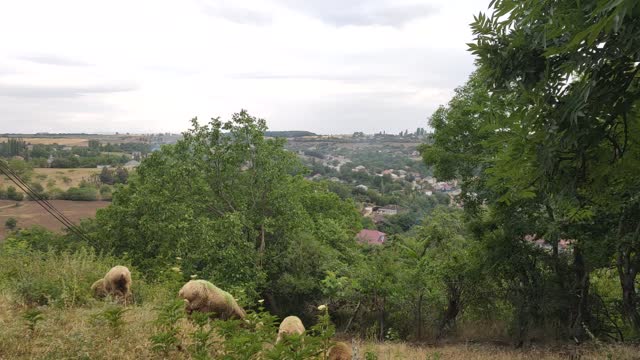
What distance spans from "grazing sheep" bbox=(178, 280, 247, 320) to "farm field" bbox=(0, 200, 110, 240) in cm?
2199

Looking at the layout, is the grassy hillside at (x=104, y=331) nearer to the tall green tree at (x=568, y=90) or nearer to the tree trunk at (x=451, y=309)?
the tall green tree at (x=568, y=90)

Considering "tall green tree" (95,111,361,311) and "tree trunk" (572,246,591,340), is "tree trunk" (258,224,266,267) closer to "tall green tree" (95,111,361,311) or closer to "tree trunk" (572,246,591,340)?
"tall green tree" (95,111,361,311)

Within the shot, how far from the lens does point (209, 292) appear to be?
748 centimetres

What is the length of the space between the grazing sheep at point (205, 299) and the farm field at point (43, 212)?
2199 centimetres

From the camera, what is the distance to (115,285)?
741 cm

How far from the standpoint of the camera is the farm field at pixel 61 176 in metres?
41.1

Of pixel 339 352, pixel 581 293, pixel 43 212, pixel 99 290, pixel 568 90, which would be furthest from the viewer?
pixel 43 212

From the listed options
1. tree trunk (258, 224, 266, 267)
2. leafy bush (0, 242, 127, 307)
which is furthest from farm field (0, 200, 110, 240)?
leafy bush (0, 242, 127, 307)

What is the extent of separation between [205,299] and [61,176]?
150 feet

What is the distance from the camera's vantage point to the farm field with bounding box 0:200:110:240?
Result: 28391 millimetres

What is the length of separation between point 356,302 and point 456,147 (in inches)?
243

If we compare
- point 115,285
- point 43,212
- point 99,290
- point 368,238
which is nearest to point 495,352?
point 115,285

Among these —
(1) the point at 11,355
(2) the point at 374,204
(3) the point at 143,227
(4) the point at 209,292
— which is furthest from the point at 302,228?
(2) the point at 374,204

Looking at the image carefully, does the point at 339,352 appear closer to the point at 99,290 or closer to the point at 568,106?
the point at 568,106
